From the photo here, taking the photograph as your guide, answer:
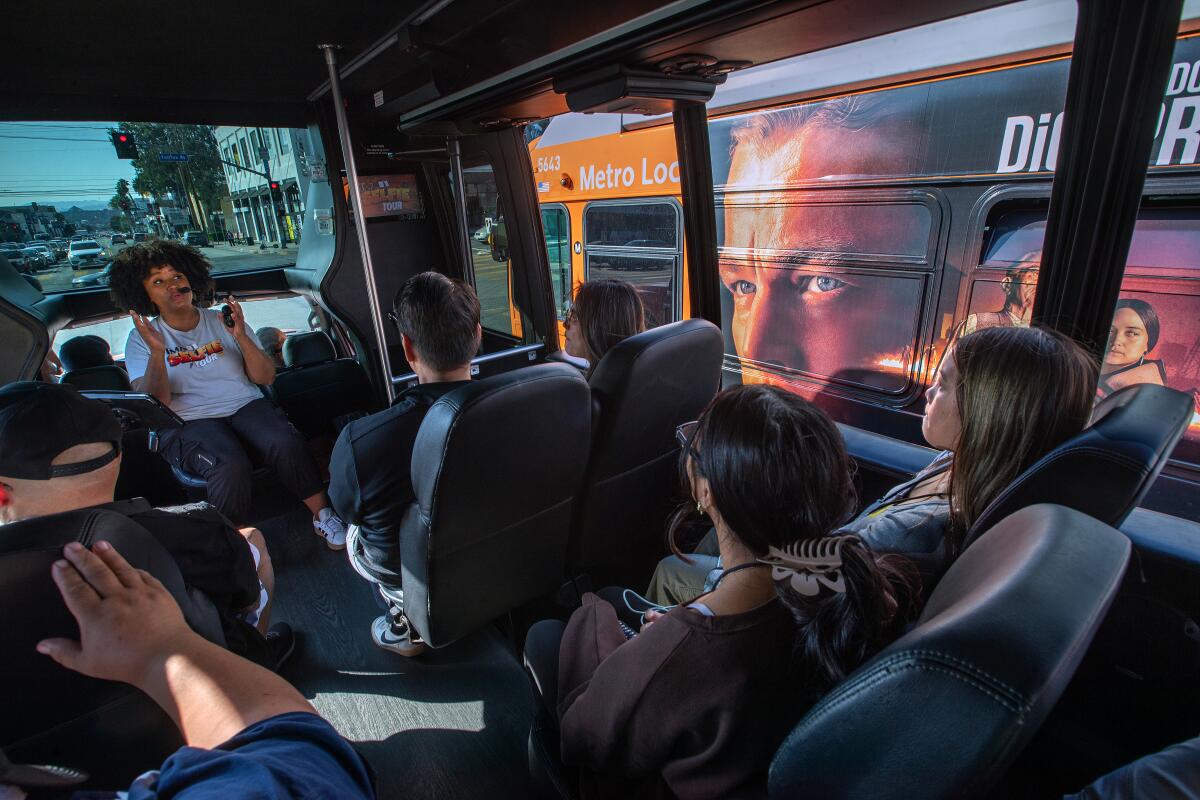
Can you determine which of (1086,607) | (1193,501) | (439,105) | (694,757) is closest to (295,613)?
(694,757)

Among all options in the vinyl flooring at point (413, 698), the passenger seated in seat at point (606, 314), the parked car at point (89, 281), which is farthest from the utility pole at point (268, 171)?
the passenger seated in seat at point (606, 314)

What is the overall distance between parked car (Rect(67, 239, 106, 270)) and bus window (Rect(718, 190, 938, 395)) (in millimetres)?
3859

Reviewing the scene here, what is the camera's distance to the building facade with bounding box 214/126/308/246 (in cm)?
391

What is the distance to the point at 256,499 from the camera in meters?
3.48

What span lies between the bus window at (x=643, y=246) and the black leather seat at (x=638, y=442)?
1.41 metres

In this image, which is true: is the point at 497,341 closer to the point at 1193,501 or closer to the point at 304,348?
the point at 304,348

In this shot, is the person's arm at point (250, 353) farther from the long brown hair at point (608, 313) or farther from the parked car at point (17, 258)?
the long brown hair at point (608, 313)

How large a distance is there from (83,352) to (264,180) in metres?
1.69

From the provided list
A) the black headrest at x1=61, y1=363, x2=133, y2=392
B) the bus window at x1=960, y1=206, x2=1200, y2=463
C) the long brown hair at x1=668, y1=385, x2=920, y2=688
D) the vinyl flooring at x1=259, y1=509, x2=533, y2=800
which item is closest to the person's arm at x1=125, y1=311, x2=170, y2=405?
the black headrest at x1=61, y1=363, x2=133, y2=392

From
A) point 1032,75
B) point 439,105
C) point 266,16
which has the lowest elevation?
point 1032,75

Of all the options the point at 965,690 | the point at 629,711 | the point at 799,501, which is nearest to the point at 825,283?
the point at 799,501

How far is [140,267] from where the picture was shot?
284cm

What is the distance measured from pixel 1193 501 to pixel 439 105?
374 cm

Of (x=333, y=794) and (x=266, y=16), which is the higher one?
(x=266, y=16)
